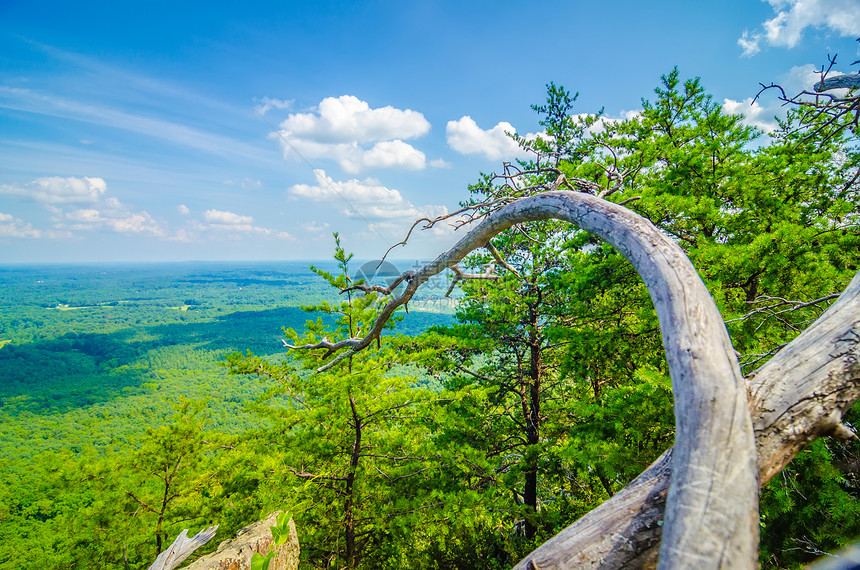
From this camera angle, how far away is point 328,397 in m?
7.15

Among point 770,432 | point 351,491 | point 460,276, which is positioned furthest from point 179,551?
point 351,491

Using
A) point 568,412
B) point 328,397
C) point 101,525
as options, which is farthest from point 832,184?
point 101,525

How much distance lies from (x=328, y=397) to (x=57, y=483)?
31.3 feet

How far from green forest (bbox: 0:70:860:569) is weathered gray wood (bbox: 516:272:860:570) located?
337cm

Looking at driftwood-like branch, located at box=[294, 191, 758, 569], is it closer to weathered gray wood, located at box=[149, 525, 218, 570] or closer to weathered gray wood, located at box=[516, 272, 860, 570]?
weathered gray wood, located at box=[516, 272, 860, 570]

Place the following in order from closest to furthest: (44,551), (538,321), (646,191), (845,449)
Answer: (845,449)
(646,191)
(538,321)
(44,551)

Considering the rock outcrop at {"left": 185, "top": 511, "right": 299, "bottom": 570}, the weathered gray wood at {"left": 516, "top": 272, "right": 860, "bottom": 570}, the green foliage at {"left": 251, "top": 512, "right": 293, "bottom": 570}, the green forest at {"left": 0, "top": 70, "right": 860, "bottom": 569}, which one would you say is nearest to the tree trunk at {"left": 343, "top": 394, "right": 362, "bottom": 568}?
the green forest at {"left": 0, "top": 70, "right": 860, "bottom": 569}

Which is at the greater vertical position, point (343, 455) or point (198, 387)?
point (343, 455)

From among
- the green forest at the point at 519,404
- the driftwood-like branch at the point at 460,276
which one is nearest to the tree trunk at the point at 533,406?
the green forest at the point at 519,404

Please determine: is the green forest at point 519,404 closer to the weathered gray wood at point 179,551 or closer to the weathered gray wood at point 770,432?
the weathered gray wood at point 179,551

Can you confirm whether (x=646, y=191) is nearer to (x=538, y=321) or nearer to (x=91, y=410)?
(x=538, y=321)

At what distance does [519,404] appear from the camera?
30.1 feet

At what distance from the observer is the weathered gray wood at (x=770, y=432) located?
1298 mm

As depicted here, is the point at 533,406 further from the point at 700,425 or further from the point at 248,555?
the point at 700,425
